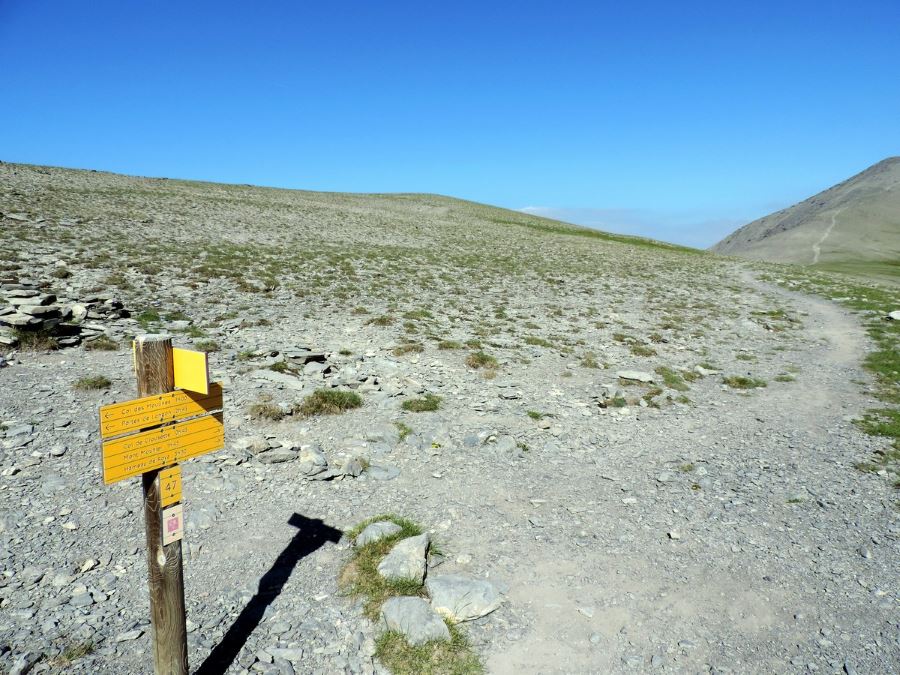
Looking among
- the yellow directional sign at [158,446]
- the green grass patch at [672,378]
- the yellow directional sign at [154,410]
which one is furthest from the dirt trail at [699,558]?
the yellow directional sign at [154,410]

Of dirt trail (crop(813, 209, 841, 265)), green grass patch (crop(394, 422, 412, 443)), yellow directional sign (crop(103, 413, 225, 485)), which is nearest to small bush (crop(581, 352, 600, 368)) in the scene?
green grass patch (crop(394, 422, 412, 443))

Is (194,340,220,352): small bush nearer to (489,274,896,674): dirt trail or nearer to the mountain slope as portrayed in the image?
(489,274,896,674): dirt trail

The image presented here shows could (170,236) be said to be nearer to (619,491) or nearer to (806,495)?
(619,491)

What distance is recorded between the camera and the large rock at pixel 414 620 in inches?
216

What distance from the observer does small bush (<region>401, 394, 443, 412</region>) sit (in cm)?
1207

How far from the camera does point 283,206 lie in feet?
195

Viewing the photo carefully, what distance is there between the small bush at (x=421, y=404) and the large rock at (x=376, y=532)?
476cm

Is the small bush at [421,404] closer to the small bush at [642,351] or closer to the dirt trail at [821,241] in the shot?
the small bush at [642,351]

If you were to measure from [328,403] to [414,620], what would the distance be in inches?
267

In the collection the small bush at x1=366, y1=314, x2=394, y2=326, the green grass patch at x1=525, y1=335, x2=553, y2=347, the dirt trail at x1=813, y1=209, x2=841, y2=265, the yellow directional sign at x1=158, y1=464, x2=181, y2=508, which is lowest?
the green grass patch at x1=525, y1=335, x2=553, y2=347

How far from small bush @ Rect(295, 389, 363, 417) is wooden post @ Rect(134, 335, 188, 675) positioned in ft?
21.5

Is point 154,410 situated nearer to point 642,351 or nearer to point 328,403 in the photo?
point 328,403

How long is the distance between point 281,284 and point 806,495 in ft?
74.7

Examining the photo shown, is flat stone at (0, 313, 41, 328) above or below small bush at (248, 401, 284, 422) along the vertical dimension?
above
